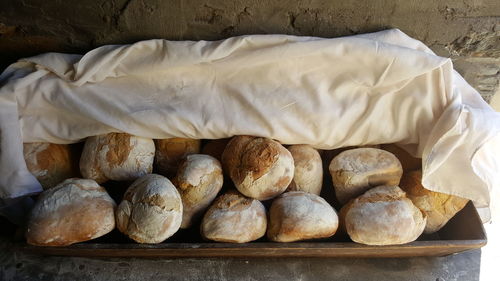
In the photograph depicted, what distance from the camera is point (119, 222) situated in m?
1.66

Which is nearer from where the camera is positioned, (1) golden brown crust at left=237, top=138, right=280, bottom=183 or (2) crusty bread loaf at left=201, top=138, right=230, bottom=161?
(1) golden brown crust at left=237, top=138, right=280, bottom=183

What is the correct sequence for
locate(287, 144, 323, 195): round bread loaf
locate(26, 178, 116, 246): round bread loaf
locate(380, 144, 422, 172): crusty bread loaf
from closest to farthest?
locate(26, 178, 116, 246): round bread loaf, locate(287, 144, 323, 195): round bread loaf, locate(380, 144, 422, 172): crusty bread loaf

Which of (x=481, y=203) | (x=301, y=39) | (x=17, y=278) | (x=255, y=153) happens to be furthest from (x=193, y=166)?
(x=481, y=203)

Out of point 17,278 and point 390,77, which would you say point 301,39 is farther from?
point 17,278

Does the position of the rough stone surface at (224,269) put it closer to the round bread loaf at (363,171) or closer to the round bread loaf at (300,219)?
the round bread loaf at (300,219)

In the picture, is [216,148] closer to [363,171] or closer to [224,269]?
[224,269]

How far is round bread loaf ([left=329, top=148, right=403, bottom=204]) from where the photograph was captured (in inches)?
70.6

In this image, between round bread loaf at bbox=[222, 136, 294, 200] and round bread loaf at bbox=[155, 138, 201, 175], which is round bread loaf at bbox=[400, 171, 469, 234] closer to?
Answer: round bread loaf at bbox=[222, 136, 294, 200]

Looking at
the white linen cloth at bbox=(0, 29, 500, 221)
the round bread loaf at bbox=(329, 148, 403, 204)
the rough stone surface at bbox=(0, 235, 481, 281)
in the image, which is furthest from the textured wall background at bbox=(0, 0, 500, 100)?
the rough stone surface at bbox=(0, 235, 481, 281)

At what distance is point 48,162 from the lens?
1.86 metres

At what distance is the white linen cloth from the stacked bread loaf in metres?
0.08

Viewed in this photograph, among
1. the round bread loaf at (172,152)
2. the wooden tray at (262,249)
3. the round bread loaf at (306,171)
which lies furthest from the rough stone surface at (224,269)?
the round bread loaf at (172,152)

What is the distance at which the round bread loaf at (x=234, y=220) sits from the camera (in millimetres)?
1631

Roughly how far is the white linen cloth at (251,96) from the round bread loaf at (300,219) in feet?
0.94
